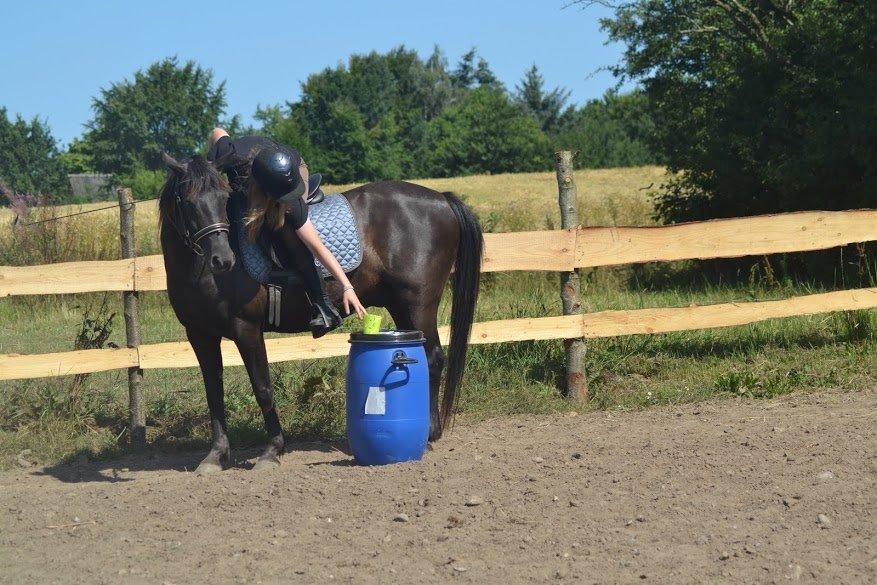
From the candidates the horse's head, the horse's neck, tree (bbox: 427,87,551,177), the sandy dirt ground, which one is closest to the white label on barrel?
the sandy dirt ground

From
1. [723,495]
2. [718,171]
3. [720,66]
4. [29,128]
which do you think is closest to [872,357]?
[723,495]

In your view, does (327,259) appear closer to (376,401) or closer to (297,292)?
(297,292)

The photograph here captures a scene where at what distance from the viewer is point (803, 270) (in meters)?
12.3

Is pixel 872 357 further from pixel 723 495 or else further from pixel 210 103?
pixel 210 103

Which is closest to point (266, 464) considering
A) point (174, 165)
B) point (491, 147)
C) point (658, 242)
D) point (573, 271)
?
point (174, 165)

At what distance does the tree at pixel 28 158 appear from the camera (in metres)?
64.3

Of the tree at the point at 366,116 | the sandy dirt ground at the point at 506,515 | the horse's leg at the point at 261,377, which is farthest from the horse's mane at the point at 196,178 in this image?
the tree at the point at 366,116

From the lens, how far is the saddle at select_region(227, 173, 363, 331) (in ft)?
18.3

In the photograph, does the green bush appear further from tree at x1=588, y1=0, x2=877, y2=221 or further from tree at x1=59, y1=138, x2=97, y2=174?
tree at x1=588, y1=0, x2=877, y2=221

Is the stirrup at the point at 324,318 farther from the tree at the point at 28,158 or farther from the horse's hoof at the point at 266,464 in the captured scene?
the tree at the point at 28,158

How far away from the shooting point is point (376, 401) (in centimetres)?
539

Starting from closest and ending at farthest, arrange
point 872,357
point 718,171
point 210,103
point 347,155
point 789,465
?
point 789,465 < point 872,357 < point 718,171 < point 347,155 < point 210,103

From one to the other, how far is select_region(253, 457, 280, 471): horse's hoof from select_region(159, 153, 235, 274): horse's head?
122 centimetres

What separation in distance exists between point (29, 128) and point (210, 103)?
12.7 metres
